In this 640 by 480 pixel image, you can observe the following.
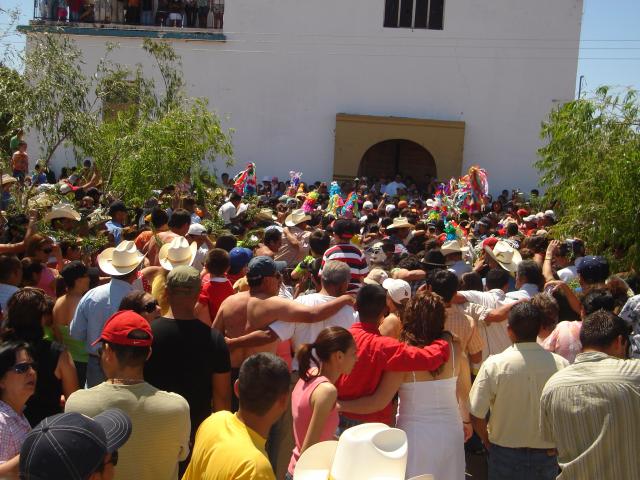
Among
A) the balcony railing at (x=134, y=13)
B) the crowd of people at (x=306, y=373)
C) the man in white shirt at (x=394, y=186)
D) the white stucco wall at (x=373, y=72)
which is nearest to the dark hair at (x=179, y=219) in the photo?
the crowd of people at (x=306, y=373)

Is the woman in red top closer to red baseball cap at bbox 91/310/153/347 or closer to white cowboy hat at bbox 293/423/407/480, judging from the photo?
red baseball cap at bbox 91/310/153/347

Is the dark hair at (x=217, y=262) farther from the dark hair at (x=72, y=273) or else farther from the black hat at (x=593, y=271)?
the black hat at (x=593, y=271)

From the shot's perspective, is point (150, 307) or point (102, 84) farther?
point (102, 84)

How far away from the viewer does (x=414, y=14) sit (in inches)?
989

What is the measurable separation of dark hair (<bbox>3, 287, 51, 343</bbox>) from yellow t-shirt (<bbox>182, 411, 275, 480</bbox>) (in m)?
1.69

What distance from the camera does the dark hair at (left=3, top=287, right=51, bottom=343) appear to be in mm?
4754

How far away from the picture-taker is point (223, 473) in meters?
3.28

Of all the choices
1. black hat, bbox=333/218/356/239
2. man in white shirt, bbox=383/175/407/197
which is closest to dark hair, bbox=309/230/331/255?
black hat, bbox=333/218/356/239

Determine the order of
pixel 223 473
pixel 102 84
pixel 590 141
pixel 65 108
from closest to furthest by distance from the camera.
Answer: pixel 223 473 < pixel 590 141 < pixel 65 108 < pixel 102 84

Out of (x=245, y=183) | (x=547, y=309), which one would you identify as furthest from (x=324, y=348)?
(x=245, y=183)

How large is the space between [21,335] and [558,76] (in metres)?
22.4

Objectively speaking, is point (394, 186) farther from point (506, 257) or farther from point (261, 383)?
point (261, 383)

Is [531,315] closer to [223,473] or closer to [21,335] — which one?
[223,473]

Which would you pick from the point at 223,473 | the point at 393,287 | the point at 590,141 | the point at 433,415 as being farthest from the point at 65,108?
the point at 223,473
